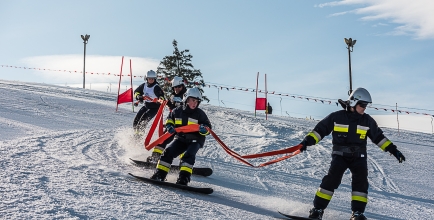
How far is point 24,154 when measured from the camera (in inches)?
353

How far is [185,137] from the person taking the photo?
8.22m

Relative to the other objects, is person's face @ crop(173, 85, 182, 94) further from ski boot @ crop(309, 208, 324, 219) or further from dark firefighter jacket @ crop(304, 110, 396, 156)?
ski boot @ crop(309, 208, 324, 219)

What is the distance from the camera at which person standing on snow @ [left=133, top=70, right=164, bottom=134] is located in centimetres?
1213

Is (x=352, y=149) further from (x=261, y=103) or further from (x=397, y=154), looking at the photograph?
(x=261, y=103)

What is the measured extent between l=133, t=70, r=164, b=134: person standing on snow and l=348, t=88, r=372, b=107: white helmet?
20.0 ft

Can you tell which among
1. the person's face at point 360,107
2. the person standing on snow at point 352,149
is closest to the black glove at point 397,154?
the person standing on snow at point 352,149

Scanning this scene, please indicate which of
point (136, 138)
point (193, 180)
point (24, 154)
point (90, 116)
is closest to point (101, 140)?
point (136, 138)

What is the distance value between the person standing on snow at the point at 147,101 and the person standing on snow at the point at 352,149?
19.8 ft

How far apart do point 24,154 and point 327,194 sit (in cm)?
556

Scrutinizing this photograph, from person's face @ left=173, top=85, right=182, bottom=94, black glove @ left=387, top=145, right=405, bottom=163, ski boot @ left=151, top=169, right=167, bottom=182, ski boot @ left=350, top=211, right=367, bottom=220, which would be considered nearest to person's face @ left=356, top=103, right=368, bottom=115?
black glove @ left=387, top=145, right=405, bottom=163

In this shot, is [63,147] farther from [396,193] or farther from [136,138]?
[396,193]

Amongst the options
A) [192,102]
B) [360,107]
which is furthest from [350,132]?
[192,102]

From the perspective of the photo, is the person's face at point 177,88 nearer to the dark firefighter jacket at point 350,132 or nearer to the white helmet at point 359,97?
the dark firefighter jacket at point 350,132

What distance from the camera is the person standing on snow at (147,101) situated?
39.8 ft
